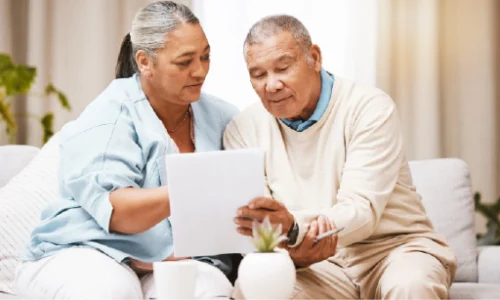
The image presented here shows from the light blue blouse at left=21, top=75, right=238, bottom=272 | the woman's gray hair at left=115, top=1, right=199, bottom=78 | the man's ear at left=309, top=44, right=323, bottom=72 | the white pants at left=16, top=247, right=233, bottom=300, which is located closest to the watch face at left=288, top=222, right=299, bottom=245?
the white pants at left=16, top=247, right=233, bottom=300

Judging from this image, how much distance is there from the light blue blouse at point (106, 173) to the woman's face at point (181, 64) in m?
0.08

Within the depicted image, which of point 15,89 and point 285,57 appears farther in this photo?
point 15,89

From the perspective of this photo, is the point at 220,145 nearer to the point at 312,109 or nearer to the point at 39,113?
the point at 312,109

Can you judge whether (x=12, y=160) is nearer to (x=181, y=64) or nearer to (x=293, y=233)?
(x=181, y=64)

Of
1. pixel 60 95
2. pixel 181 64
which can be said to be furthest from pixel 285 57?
pixel 60 95

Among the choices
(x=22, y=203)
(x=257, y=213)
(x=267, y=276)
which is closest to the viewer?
(x=267, y=276)

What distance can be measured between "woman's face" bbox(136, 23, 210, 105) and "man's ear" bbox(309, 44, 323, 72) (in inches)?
12.1

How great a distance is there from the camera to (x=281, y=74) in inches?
86.7

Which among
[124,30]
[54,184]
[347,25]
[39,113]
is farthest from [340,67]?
[54,184]

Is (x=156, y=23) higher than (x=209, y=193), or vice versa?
(x=156, y=23)

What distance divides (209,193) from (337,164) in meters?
0.53

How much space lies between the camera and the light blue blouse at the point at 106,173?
2.12 meters

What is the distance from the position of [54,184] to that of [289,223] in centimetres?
87

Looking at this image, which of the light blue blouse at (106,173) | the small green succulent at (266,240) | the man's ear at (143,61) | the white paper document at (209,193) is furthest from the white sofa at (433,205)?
the small green succulent at (266,240)
